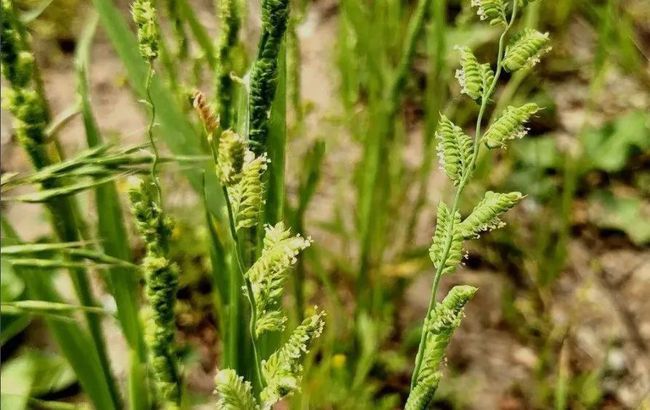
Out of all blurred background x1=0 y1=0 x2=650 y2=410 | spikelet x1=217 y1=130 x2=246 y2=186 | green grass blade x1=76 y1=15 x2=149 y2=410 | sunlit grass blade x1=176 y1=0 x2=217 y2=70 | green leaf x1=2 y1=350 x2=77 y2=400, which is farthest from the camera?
blurred background x1=0 y1=0 x2=650 y2=410

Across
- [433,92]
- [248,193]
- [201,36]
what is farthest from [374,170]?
[248,193]

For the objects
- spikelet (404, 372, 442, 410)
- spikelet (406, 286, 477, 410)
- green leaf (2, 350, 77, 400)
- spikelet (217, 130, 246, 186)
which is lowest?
green leaf (2, 350, 77, 400)

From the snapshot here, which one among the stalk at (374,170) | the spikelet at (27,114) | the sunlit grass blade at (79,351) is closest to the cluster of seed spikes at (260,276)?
the spikelet at (27,114)

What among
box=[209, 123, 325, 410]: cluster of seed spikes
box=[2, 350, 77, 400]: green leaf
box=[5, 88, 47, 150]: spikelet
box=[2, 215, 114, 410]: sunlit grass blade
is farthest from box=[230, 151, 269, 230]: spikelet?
box=[2, 350, 77, 400]: green leaf

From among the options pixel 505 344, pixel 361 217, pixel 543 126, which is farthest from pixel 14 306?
pixel 543 126

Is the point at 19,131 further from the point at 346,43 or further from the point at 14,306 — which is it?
the point at 346,43

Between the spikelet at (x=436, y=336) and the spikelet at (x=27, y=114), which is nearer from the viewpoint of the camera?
the spikelet at (x=436, y=336)

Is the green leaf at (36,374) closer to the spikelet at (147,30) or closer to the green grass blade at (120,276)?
the green grass blade at (120,276)

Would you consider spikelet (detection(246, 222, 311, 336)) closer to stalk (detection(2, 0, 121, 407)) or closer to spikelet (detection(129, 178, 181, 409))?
spikelet (detection(129, 178, 181, 409))
